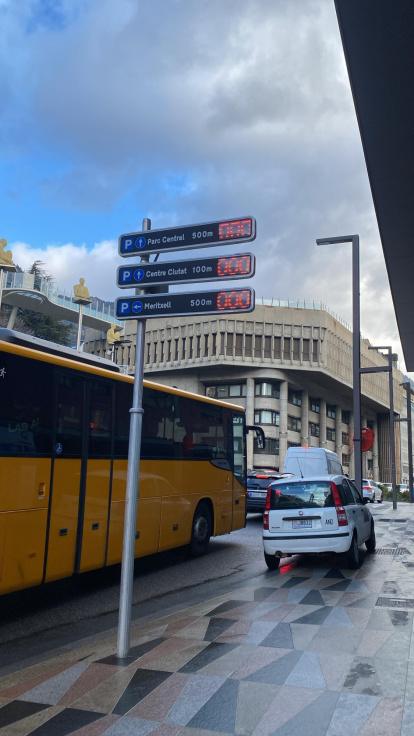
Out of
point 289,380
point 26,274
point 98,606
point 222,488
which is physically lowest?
point 98,606

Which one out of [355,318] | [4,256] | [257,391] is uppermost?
[4,256]

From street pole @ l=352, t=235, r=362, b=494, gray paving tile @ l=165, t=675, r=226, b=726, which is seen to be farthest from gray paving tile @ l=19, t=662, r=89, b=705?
street pole @ l=352, t=235, r=362, b=494

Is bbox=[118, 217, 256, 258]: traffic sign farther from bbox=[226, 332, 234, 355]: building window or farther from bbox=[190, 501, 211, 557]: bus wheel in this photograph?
bbox=[226, 332, 234, 355]: building window

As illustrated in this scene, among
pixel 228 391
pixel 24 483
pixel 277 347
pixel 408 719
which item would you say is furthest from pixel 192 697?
pixel 228 391

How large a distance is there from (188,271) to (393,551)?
366 inches

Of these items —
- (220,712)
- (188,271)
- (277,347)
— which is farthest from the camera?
(277,347)

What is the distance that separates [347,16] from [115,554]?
7.46 meters

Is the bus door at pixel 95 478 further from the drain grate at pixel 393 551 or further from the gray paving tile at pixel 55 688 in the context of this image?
the drain grate at pixel 393 551

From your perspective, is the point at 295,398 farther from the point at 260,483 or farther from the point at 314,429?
the point at 260,483

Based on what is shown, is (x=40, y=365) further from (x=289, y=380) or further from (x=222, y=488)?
(x=289, y=380)

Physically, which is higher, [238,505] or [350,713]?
[238,505]

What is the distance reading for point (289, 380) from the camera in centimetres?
7131

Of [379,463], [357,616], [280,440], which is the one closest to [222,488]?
[357,616]

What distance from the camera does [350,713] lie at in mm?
4258
